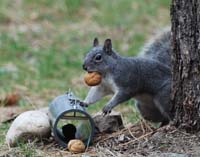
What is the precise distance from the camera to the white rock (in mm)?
3893

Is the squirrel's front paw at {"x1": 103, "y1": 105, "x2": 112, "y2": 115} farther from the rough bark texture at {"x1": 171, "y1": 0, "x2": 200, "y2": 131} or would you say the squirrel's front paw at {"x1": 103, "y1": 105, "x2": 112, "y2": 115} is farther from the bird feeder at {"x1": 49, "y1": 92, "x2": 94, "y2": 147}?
the rough bark texture at {"x1": 171, "y1": 0, "x2": 200, "y2": 131}

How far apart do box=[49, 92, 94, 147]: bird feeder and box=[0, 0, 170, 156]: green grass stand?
1249 mm

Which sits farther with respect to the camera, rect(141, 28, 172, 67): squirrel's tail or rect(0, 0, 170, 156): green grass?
rect(0, 0, 170, 156): green grass

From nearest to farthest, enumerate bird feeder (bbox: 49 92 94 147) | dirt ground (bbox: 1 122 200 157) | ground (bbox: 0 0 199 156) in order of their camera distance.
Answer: dirt ground (bbox: 1 122 200 157) → bird feeder (bbox: 49 92 94 147) → ground (bbox: 0 0 199 156)

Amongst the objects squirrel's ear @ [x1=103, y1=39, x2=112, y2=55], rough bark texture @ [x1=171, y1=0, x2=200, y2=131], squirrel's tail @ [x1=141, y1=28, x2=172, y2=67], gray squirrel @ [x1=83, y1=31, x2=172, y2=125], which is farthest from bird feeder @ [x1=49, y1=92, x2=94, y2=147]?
squirrel's tail @ [x1=141, y1=28, x2=172, y2=67]

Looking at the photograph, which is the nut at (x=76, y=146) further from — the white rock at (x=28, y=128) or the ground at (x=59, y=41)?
the white rock at (x=28, y=128)

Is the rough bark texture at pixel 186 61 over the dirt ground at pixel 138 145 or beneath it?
over

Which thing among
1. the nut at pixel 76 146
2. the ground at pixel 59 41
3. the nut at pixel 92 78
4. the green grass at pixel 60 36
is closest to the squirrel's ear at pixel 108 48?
the nut at pixel 92 78

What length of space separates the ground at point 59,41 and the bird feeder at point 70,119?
0.26 feet

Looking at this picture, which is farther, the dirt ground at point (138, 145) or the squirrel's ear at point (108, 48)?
the squirrel's ear at point (108, 48)

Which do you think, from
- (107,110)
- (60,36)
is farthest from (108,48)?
(60,36)

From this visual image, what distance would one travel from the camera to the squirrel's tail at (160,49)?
466cm

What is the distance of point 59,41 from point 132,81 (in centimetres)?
344

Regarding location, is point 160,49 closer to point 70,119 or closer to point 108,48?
point 108,48
